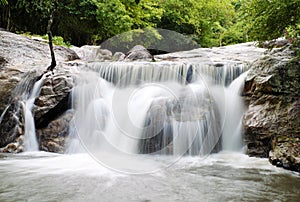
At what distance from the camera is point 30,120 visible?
656 cm

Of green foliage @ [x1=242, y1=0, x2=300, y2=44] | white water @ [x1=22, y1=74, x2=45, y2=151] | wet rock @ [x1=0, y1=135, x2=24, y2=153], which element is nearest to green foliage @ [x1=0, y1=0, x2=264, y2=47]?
green foliage @ [x1=242, y1=0, x2=300, y2=44]

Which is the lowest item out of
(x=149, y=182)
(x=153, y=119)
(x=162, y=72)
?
(x=149, y=182)

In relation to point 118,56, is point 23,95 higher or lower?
lower

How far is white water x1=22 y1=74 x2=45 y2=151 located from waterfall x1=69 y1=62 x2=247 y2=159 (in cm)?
91

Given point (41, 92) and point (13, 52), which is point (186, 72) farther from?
point (13, 52)

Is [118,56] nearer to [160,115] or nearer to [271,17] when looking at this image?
[160,115]

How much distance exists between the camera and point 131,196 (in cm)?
343

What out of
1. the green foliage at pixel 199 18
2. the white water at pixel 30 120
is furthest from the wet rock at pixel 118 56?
the green foliage at pixel 199 18

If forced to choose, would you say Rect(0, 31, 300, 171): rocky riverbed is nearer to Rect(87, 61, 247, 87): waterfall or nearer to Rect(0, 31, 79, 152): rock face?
Rect(0, 31, 79, 152): rock face

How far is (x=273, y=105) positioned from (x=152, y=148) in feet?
8.80

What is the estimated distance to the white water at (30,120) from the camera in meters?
6.29

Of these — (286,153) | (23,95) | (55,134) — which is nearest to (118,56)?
(23,95)

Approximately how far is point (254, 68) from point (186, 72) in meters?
1.96

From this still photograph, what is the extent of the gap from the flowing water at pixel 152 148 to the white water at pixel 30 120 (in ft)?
0.24
